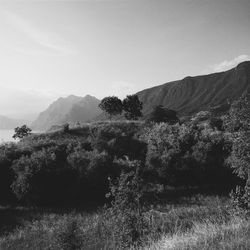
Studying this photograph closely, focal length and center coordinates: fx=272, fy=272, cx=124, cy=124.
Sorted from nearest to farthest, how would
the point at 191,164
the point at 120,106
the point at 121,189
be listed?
the point at 121,189, the point at 191,164, the point at 120,106

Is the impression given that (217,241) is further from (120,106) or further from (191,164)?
(120,106)

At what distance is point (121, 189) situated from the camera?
16266mm

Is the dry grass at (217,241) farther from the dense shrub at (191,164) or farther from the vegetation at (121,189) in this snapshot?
the dense shrub at (191,164)

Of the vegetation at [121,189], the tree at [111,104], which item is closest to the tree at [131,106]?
the tree at [111,104]

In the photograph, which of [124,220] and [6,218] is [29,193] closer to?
[6,218]

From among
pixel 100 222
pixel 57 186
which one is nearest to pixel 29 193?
pixel 57 186

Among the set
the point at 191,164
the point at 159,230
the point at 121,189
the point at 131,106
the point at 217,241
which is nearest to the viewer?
the point at 217,241

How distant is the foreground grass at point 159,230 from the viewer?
24.9 feet

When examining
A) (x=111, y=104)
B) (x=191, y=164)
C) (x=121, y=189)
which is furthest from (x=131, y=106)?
(x=121, y=189)

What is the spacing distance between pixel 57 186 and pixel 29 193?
3.27m

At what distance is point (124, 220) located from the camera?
1541 cm

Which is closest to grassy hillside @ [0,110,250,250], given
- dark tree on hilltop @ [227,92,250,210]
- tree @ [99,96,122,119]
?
dark tree on hilltop @ [227,92,250,210]

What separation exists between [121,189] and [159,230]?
6858mm

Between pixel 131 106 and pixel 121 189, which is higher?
pixel 131 106
